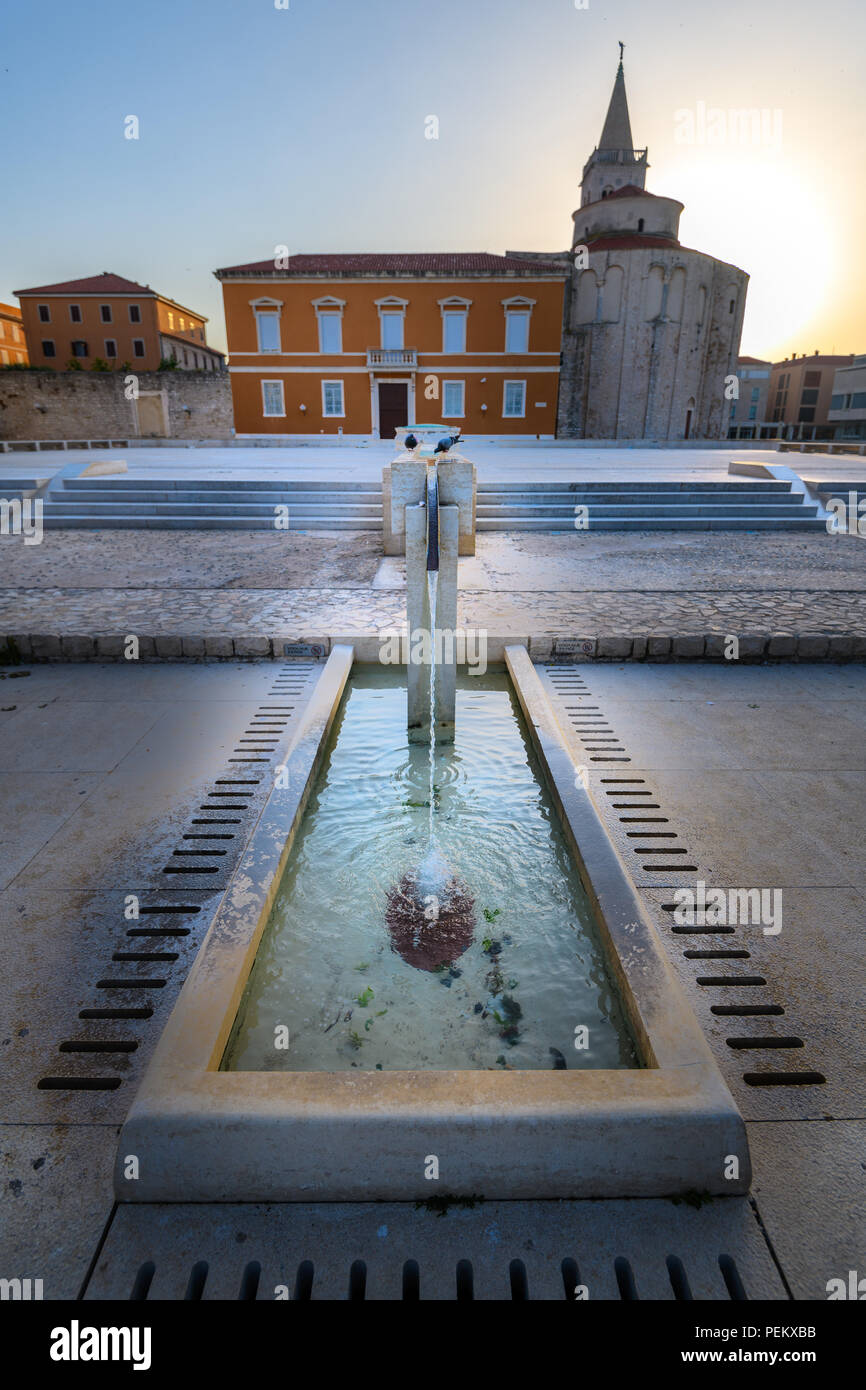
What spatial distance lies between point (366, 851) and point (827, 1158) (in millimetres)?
2397

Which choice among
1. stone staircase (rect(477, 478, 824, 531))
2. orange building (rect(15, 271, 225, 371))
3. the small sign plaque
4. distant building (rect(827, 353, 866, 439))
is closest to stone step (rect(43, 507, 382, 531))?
stone staircase (rect(477, 478, 824, 531))

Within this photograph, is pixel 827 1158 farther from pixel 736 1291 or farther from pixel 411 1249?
pixel 411 1249

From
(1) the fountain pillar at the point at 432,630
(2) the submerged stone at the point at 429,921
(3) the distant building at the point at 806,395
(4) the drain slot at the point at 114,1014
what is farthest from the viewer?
(3) the distant building at the point at 806,395

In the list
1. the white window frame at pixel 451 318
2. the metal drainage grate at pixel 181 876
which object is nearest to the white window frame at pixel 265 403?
the white window frame at pixel 451 318

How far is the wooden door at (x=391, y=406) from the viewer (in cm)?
3441

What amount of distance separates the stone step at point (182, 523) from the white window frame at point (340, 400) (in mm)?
23860

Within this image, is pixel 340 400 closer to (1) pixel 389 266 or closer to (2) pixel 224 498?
(1) pixel 389 266

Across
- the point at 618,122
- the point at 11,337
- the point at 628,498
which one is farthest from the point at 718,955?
the point at 11,337

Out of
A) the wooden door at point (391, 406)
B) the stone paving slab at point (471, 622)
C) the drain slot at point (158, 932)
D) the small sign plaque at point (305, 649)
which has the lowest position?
the drain slot at point (158, 932)

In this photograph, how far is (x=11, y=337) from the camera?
52812mm

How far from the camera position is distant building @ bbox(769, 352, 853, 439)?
6525 centimetres

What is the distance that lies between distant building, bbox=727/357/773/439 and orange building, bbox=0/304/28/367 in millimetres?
63590

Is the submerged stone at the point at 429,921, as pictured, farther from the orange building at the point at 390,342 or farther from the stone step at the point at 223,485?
the orange building at the point at 390,342

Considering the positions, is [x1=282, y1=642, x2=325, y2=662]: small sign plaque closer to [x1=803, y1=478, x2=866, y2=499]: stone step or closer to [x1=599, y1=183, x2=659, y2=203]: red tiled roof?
[x1=803, y1=478, x2=866, y2=499]: stone step
